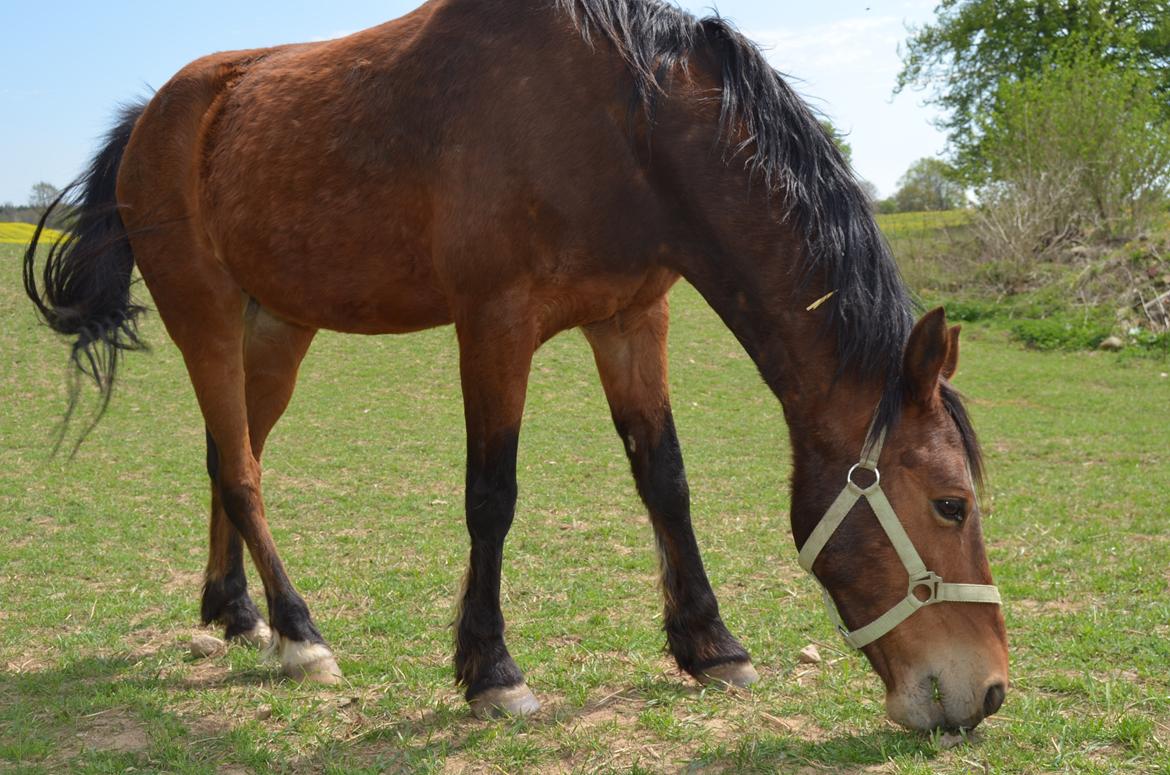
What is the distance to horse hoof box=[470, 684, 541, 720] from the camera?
3088 millimetres

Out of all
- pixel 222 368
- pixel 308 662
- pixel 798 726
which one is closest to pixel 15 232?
pixel 222 368

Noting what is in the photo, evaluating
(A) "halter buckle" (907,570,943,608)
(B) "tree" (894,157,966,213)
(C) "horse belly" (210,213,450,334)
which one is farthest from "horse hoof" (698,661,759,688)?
(B) "tree" (894,157,966,213)

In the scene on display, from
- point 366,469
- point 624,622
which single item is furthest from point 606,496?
point 624,622

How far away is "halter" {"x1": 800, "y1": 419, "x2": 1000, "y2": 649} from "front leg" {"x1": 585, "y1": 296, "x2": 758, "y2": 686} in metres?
0.86

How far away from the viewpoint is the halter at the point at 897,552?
8.26 ft

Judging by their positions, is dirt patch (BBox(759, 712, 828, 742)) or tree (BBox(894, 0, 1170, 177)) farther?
tree (BBox(894, 0, 1170, 177))

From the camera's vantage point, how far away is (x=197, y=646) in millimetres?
3971

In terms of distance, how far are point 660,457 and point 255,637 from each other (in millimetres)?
2006

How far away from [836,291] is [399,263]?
1.53m

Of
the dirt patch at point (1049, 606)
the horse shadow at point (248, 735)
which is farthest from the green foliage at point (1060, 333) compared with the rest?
the horse shadow at point (248, 735)

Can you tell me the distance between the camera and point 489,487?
3.17 m

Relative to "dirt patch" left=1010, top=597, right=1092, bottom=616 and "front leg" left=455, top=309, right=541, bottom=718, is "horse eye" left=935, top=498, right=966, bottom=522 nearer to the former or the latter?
"front leg" left=455, top=309, right=541, bottom=718

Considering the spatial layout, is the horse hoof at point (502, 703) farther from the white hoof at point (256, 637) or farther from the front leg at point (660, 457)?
the white hoof at point (256, 637)

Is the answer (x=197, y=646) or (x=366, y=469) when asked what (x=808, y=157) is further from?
(x=366, y=469)
